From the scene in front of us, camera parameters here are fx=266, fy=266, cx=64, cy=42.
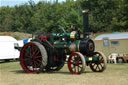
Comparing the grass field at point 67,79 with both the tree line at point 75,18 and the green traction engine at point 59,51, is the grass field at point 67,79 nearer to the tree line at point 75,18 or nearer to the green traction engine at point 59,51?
the green traction engine at point 59,51

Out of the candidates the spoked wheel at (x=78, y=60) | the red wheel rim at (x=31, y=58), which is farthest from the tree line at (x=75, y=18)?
the spoked wheel at (x=78, y=60)

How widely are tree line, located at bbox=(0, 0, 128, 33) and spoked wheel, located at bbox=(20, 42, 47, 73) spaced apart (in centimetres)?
2800

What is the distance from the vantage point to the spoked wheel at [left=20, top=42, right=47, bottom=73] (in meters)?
11.2

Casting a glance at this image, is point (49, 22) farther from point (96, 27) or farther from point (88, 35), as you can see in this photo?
point (88, 35)

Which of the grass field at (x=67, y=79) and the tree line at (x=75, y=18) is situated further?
the tree line at (x=75, y=18)

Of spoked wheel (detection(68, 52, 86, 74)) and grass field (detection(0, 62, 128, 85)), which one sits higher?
spoked wheel (detection(68, 52, 86, 74))

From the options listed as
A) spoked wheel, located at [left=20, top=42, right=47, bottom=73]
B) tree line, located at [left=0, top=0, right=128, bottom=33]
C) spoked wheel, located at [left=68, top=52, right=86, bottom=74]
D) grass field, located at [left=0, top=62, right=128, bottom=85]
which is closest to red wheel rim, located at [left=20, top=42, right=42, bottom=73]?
spoked wheel, located at [left=20, top=42, right=47, bottom=73]

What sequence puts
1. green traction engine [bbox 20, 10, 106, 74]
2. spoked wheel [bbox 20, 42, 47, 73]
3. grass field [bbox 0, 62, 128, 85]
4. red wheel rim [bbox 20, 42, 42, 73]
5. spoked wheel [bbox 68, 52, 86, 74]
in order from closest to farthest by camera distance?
grass field [bbox 0, 62, 128, 85]
spoked wheel [bbox 68, 52, 86, 74]
green traction engine [bbox 20, 10, 106, 74]
spoked wheel [bbox 20, 42, 47, 73]
red wheel rim [bbox 20, 42, 42, 73]

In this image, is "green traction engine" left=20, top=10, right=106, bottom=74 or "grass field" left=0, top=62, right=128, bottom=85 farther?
"green traction engine" left=20, top=10, right=106, bottom=74

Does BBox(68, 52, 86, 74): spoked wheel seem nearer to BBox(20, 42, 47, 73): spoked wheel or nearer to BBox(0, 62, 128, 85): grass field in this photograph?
BBox(0, 62, 128, 85): grass field

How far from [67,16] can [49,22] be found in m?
4.58

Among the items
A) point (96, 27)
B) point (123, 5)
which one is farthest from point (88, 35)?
point (96, 27)

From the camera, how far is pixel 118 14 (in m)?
42.3

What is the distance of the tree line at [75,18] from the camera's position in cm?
4164
